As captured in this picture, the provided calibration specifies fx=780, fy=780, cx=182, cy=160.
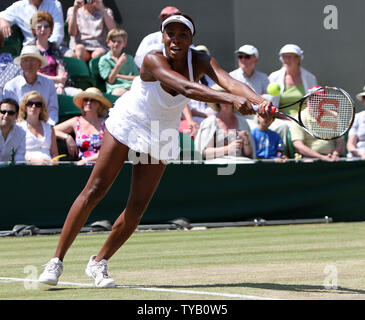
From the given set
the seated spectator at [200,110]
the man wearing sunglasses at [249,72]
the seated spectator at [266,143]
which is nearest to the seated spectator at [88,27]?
the seated spectator at [200,110]

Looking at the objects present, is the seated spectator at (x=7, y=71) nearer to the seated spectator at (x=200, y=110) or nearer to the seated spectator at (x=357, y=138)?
the seated spectator at (x=200, y=110)

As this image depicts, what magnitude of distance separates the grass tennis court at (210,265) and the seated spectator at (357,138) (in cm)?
192

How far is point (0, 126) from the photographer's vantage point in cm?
994

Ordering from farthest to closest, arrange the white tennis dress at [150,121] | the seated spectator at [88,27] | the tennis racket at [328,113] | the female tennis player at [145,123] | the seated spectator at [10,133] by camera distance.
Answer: the seated spectator at [88,27], the seated spectator at [10,133], the tennis racket at [328,113], the white tennis dress at [150,121], the female tennis player at [145,123]

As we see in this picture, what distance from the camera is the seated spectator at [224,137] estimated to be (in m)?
10.6

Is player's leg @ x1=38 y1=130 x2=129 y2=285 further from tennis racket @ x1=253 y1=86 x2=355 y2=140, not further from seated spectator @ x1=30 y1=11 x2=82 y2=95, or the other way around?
seated spectator @ x1=30 y1=11 x2=82 y2=95

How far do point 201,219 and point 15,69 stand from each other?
359cm

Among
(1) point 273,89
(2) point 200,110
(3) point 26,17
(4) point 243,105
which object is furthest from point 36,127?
(4) point 243,105

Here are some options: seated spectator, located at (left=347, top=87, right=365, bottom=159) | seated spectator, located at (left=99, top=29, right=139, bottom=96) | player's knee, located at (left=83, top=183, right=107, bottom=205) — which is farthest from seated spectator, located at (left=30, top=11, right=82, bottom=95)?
player's knee, located at (left=83, top=183, right=107, bottom=205)

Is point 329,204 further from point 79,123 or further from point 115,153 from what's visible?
point 115,153

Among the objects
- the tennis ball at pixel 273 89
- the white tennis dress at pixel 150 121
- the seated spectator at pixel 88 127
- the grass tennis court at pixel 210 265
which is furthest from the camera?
the tennis ball at pixel 273 89
